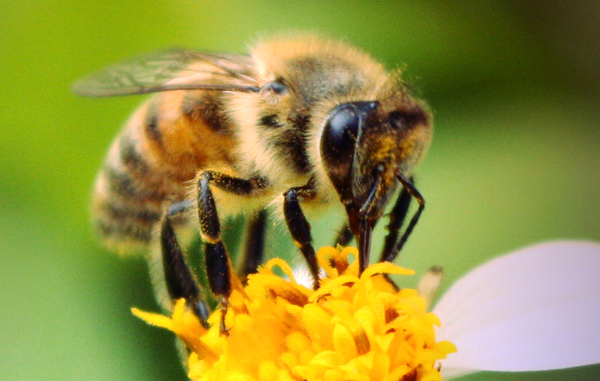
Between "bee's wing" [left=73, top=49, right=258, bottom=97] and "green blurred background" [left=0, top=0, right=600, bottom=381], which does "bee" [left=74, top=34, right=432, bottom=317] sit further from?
"green blurred background" [left=0, top=0, right=600, bottom=381]

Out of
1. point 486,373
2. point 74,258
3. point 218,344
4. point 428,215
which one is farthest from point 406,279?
point 74,258

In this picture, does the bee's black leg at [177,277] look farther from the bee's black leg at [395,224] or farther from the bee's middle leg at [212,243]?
the bee's black leg at [395,224]

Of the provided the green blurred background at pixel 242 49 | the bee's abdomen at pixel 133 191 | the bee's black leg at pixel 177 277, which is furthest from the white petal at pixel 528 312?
the bee's abdomen at pixel 133 191

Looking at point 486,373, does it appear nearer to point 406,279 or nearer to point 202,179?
point 406,279

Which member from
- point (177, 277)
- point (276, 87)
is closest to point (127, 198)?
point (177, 277)

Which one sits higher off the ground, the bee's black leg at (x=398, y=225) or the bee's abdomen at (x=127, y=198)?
the bee's black leg at (x=398, y=225)

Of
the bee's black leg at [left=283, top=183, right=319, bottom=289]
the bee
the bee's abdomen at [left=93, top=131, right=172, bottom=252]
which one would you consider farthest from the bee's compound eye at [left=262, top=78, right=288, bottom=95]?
the bee's abdomen at [left=93, top=131, right=172, bottom=252]

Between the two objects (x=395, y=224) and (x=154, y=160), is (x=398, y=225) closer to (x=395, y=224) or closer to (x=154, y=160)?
(x=395, y=224)
